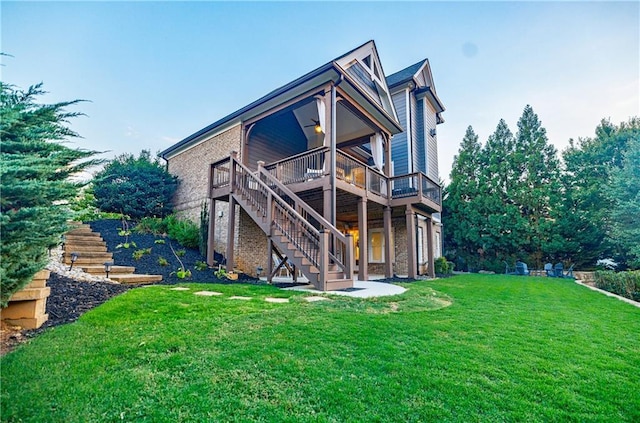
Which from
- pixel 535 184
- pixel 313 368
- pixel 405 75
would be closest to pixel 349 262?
pixel 313 368

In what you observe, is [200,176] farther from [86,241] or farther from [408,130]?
[408,130]

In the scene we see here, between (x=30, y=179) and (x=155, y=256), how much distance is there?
5.95m

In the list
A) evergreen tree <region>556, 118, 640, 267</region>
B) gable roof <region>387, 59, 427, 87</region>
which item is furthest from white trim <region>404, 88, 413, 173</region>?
evergreen tree <region>556, 118, 640, 267</region>

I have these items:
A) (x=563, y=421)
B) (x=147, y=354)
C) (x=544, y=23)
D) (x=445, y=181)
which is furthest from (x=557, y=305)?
(x=445, y=181)

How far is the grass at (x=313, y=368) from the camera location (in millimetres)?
2027

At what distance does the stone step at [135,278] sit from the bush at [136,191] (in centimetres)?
758

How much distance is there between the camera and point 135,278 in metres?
6.30

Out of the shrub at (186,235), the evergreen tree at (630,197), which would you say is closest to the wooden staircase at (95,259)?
the shrub at (186,235)

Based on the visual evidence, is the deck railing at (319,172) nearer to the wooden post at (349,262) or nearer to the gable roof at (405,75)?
the wooden post at (349,262)

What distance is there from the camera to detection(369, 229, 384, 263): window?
43.8 feet

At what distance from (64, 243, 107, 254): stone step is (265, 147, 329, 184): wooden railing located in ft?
16.1

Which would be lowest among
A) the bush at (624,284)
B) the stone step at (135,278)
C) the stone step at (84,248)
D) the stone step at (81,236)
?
the bush at (624,284)

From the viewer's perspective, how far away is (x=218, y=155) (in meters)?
12.0

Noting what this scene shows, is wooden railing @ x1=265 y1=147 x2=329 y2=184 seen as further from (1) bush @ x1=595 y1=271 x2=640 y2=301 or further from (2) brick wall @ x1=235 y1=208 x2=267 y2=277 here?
(1) bush @ x1=595 y1=271 x2=640 y2=301
